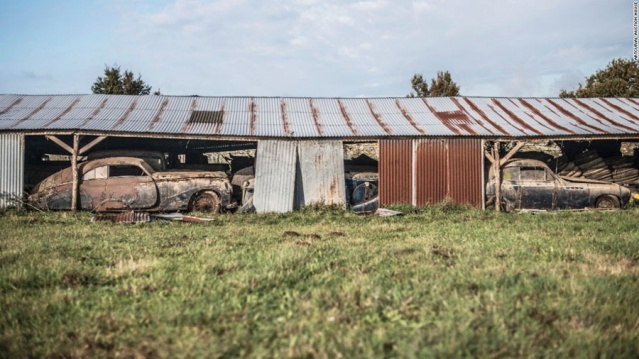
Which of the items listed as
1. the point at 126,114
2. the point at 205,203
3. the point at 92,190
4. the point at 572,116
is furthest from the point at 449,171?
the point at 92,190

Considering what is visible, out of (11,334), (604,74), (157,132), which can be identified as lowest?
(11,334)

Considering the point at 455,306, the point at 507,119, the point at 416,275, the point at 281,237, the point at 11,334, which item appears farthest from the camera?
the point at 507,119

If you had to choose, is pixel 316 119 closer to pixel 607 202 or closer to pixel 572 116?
pixel 572 116

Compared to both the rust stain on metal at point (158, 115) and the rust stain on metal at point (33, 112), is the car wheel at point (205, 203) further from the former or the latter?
the rust stain on metal at point (33, 112)

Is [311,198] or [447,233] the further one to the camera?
[311,198]

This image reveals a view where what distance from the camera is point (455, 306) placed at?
4.59m

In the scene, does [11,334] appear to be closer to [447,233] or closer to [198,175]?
[447,233]

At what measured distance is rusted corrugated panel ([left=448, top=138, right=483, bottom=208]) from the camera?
51.0 ft

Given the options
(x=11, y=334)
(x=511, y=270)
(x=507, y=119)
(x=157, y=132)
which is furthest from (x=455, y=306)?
(x=507, y=119)

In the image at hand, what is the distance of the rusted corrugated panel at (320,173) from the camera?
1511cm

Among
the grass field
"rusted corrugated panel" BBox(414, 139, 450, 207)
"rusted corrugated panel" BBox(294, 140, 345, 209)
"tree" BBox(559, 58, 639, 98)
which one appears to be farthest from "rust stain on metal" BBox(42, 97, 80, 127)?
"tree" BBox(559, 58, 639, 98)

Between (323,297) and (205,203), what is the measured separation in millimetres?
10417

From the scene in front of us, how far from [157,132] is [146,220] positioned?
125 inches

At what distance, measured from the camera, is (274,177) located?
15.0m
